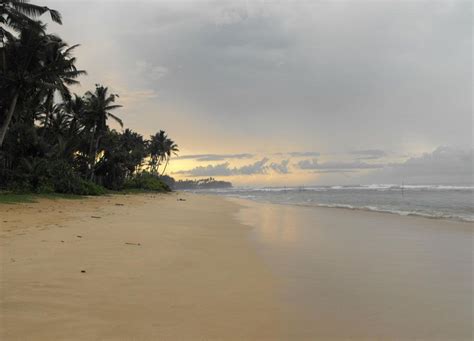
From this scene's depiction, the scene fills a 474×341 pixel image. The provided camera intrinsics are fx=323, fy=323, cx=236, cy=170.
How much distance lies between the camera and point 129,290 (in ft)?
12.6

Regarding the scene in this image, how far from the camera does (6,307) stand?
3139mm

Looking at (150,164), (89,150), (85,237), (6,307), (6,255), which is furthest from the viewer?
(150,164)

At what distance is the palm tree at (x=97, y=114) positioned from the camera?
34906 millimetres

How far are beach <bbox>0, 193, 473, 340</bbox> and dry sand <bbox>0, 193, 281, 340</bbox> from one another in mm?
14

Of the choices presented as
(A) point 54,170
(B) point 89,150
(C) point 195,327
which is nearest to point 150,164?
(B) point 89,150

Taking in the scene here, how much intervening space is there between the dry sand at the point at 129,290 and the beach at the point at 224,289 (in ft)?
0.04

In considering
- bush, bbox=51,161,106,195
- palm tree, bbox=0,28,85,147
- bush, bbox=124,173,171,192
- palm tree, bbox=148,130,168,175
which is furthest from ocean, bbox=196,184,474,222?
palm tree, bbox=148,130,168,175

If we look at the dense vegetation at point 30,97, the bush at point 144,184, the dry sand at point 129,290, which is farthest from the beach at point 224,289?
the bush at point 144,184

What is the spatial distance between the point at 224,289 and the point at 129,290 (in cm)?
114

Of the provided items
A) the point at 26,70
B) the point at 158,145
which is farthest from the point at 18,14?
the point at 158,145

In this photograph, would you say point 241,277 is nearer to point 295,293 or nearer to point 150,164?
point 295,293

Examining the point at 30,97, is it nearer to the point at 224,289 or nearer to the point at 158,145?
the point at 224,289

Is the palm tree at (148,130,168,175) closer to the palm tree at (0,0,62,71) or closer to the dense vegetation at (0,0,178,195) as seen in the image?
the dense vegetation at (0,0,178,195)

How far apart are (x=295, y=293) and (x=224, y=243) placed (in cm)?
349
